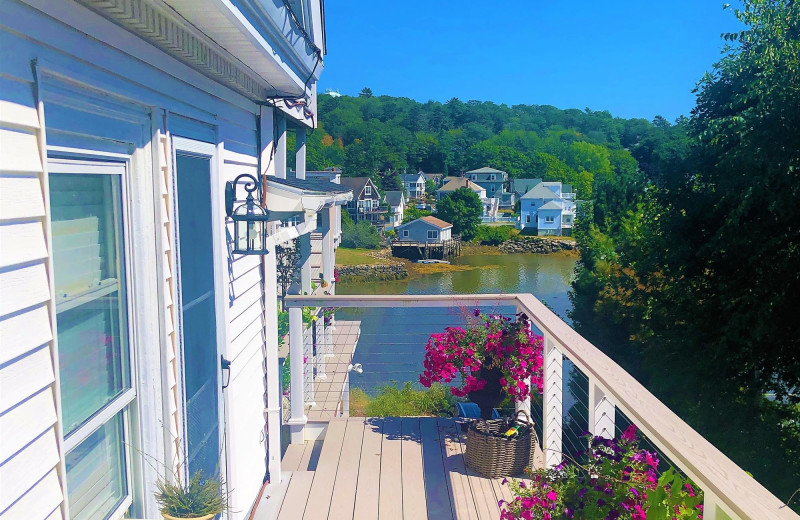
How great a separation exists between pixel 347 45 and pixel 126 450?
269 ft

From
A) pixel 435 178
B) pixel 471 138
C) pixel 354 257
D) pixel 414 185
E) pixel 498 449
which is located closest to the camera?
pixel 498 449

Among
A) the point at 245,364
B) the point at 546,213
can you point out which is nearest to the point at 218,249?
the point at 245,364

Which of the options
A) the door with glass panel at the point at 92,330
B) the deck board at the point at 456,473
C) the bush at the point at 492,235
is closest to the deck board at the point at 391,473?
the deck board at the point at 456,473

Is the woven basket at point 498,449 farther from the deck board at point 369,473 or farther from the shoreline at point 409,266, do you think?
the shoreline at point 409,266

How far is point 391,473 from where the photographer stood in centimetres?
376

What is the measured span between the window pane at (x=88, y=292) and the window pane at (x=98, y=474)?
0.30 ft

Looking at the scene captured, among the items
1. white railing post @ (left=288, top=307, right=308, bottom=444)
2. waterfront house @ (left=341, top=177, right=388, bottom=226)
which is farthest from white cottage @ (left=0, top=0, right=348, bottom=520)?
waterfront house @ (left=341, top=177, right=388, bottom=226)

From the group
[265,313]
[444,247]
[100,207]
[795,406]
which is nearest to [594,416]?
[100,207]

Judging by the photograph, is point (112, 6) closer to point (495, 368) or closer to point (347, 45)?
point (495, 368)

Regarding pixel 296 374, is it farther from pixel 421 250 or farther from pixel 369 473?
pixel 421 250

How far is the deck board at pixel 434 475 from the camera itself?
335 cm

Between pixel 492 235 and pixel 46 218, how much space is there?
49753 millimetres

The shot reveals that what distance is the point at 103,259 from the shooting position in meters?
1.88

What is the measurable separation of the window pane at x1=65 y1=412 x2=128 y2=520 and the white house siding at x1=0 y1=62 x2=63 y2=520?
0.69ft
